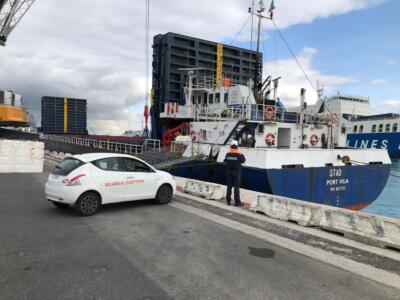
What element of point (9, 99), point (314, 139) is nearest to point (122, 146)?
point (314, 139)

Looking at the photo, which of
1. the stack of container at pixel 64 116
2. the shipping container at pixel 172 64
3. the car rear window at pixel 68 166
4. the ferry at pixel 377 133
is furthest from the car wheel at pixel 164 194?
the ferry at pixel 377 133

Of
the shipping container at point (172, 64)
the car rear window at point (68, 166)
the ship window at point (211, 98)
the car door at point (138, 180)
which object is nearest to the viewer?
the car rear window at point (68, 166)

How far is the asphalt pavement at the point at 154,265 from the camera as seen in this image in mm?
3797

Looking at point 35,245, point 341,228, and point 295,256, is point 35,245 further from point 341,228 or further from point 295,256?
point 341,228

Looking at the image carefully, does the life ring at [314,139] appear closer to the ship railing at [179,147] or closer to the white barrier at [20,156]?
the ship railing at [179,147]

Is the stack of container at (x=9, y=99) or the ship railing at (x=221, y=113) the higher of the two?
the stack of container at (x=9, y=99)

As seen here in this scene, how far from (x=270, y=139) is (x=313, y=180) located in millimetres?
2869

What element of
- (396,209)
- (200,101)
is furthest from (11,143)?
(396,209)

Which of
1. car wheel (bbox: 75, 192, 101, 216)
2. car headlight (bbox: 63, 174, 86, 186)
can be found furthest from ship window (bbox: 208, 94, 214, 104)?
car headlight (bbox: 63, 174, 86, 186)

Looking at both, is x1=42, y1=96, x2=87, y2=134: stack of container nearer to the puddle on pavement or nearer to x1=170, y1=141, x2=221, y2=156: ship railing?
x1=170, y1=141, x2=221, y2=156: ship railing

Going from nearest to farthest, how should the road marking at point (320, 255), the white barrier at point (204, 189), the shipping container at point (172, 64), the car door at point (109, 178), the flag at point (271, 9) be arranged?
the road marking at point (320, 255) < the car door at point (109, 178) < the white barrier at point (204, 189) < the flag at point (271, 9) < the shipping container at point (172, 64)

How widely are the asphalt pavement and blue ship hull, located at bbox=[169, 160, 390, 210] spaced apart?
480 cm

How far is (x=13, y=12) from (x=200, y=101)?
1906 cm

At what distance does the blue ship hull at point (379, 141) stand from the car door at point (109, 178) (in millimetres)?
49524
